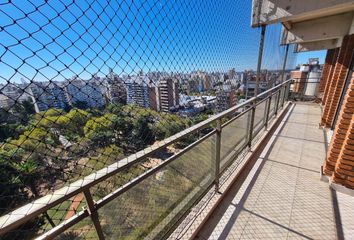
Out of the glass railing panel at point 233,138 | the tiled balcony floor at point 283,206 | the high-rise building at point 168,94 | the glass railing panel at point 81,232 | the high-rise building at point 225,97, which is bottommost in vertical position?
the tiled balcony floor at point 283,206

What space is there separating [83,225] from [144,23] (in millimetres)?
1475

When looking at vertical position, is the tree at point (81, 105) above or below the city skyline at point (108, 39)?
below

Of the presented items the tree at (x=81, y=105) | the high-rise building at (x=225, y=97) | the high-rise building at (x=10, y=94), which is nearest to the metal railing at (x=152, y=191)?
the high-rise building at (x=225, y=97)

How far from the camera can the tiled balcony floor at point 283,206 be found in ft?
5.62

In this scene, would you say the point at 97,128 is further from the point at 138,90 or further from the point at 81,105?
the point at 138,90

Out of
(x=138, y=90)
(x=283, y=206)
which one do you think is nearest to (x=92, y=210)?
(x=138, y=90)

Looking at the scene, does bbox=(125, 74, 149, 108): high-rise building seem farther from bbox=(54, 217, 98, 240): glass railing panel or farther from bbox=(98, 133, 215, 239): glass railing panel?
bbox=(54, 217, 98, 240): glass railing panel

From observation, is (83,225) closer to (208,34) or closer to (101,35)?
(101,35)

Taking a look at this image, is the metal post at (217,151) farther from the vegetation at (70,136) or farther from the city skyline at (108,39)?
the city skyline at (108,39)

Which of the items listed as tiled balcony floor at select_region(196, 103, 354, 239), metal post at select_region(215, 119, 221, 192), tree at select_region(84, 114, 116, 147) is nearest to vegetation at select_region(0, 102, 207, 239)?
tree at select_region(84, 114, 116, 147)

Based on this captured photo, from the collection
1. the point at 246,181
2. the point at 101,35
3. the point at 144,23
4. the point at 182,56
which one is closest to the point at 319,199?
the point at 246,181

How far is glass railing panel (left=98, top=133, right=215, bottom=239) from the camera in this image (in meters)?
1.07

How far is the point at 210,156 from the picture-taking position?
192cm

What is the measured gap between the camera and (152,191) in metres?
1.29
